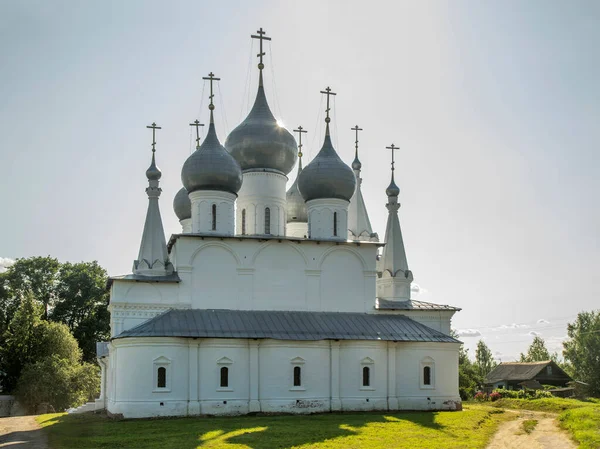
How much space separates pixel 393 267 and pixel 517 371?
21.3 m

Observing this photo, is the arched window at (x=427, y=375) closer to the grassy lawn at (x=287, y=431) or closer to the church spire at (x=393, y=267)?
the grassy lawn at (x=287, y=431)

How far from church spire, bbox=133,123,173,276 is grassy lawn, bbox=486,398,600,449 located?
13.0 m

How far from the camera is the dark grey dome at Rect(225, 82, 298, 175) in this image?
28.0 meters

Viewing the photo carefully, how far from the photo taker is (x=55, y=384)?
3531 cm

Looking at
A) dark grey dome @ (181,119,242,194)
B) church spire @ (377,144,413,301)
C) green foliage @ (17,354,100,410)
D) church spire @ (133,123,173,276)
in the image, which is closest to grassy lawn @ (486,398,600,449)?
church spire @ (377,144,413,301)

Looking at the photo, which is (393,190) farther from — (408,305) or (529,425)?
(529,425)

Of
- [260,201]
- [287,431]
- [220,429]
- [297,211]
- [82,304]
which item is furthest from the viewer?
[82,304]

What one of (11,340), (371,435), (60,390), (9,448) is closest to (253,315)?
(371,435)

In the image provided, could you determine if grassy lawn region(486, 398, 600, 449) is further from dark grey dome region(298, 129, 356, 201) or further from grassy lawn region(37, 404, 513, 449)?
dark grey dome region(298, 129, 356, 201)

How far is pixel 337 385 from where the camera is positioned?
953 inches

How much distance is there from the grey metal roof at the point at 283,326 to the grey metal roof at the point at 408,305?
0.74 m

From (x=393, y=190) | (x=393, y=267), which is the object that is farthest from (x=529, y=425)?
(x=393, y=190)

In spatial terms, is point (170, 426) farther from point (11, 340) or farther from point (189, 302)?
point (11, 340)

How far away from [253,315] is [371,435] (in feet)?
26.9
